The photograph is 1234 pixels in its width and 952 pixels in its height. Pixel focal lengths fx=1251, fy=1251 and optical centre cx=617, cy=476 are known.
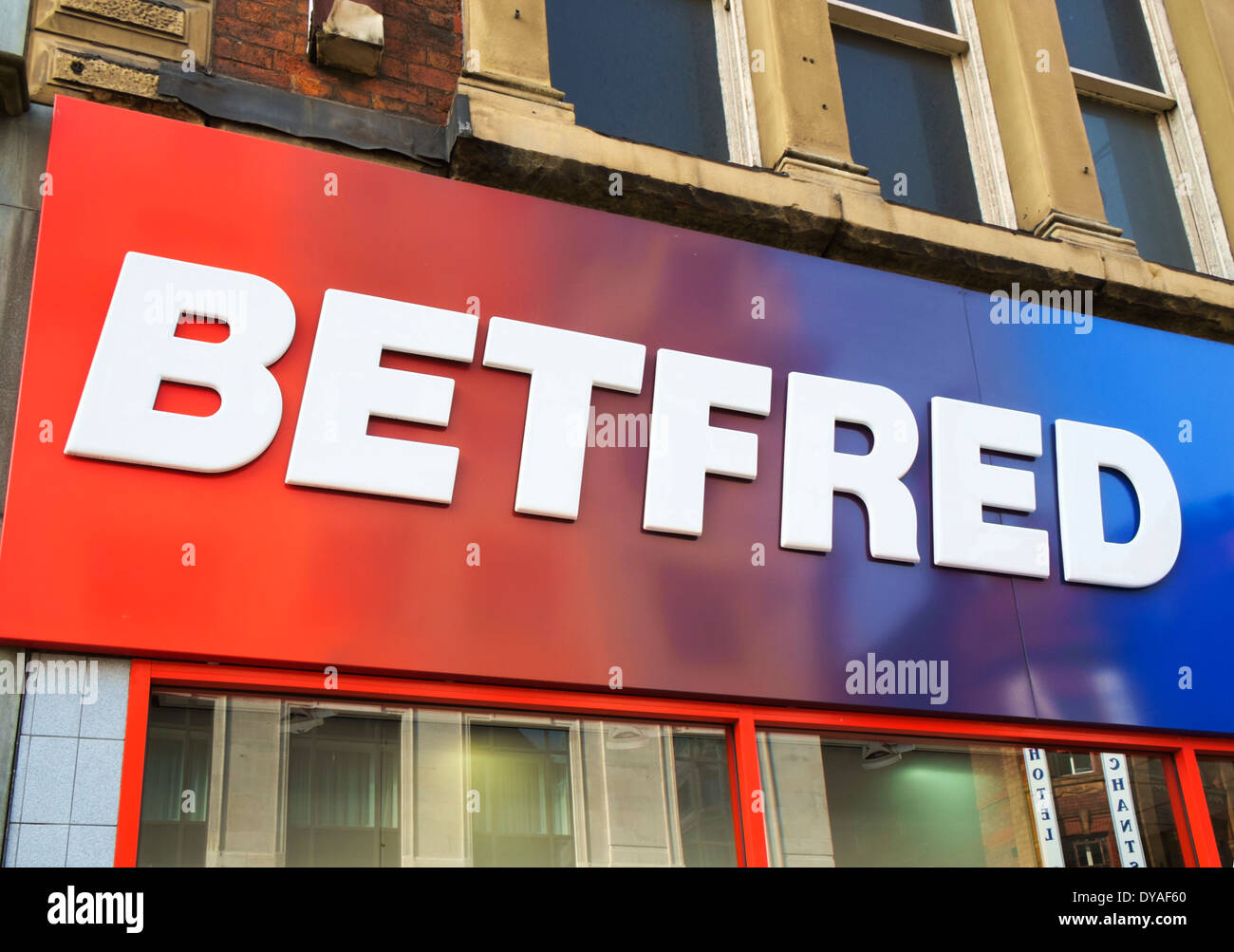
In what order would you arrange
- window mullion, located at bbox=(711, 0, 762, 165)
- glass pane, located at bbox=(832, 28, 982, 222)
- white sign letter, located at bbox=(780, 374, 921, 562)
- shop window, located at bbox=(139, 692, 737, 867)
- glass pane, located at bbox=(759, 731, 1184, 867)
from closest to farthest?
shop window, located at bbox=(139, 692, 737, 867)
glass pane, located at bbox=(759, 731, 1184, 867)
white sign letter, located at bbox=(780, 374, 921, 562)
window mullion, located at bbox=(711, 0, 762, 165)
glass pane, located at bbox=(832, 28, 982, 222)

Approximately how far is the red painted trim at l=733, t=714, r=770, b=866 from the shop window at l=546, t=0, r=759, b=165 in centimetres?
323

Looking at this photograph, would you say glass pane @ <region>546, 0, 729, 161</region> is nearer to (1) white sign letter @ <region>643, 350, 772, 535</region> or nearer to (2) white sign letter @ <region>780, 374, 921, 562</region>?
(1) white sign letter @ <region>643, 350, 772, 535</region>

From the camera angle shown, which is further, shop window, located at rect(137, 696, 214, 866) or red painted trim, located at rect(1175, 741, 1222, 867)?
red painted trim, located at rect(1175, 741, 1222, 867)

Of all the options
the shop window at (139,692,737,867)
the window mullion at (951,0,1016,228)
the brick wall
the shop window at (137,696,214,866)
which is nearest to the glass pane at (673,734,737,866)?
the shop window at (139,692,737,867)

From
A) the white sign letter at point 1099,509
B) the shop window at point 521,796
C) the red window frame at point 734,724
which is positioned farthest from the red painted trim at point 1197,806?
the shop window at point 521,796

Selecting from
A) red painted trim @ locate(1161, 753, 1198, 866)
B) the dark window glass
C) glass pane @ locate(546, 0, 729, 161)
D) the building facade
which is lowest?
red painted trim @ locate(1161, 753, 1198, 866)

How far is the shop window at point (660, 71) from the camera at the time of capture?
6.77m

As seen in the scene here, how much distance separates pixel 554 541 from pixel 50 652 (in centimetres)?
191

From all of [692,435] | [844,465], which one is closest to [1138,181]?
[844,465]

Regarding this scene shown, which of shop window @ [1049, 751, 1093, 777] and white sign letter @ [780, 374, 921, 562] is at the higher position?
Answer: white sign letter @ [780, 374, 921, 562]

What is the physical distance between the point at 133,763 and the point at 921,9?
650cm

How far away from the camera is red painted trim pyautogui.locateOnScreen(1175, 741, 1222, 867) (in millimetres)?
5871
